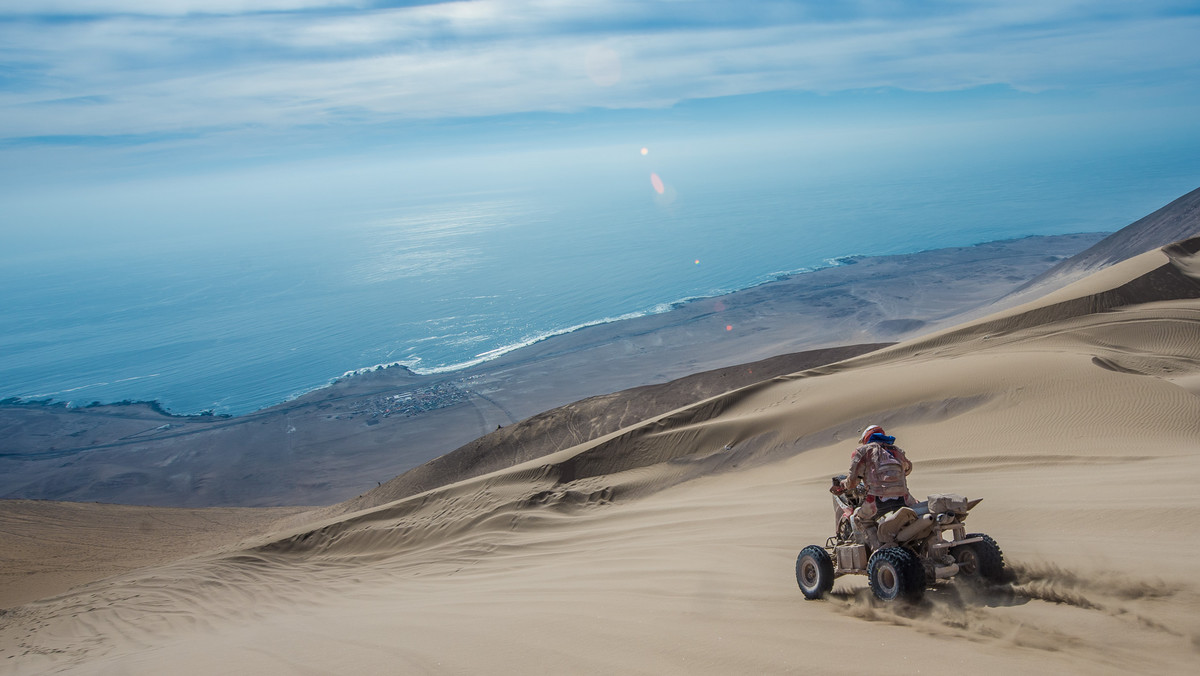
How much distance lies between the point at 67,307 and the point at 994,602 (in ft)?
415

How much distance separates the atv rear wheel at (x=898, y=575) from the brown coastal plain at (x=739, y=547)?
90mm

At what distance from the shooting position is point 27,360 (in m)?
71.6

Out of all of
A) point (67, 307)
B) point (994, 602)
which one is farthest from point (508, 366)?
point (67, 307)

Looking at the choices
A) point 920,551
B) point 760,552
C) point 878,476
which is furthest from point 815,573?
point 760,552

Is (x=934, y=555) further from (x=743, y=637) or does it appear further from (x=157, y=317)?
(x=157, y=317)

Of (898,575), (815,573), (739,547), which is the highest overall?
(898,575)

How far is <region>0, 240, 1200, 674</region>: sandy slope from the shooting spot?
4293 millimetres

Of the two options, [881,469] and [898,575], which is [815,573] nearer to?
[898,575]

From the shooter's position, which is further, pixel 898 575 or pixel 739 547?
pixel 739 547

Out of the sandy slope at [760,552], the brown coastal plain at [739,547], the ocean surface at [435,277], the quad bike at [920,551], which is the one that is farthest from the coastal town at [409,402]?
the quad bike at [920,551]

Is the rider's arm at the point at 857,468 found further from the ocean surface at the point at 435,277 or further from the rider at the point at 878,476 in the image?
the ocean surface at the point at 435,277

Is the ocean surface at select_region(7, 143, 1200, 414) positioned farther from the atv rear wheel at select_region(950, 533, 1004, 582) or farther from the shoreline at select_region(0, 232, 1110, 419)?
the atv rear wheel at select_region(950, 533, 1004, 582)

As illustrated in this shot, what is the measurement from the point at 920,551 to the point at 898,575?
43cm

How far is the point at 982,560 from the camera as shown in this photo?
15.1 ft
